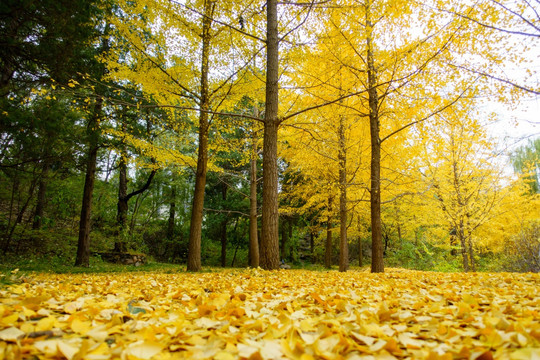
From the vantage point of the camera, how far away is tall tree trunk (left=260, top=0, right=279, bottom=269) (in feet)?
16.1

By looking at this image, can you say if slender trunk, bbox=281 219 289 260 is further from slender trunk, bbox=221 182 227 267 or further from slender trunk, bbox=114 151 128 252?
slender trunk, bbox=114 151 128 252

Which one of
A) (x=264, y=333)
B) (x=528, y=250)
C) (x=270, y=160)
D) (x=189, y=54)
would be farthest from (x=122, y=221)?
(x=528, y=250)

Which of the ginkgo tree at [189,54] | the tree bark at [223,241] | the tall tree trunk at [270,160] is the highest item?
the ginkgo tree at [189,54]

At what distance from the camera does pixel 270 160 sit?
16.4 ft

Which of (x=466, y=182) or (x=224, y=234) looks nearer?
(x=466, y=182)

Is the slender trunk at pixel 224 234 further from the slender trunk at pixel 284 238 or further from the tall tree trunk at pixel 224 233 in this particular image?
the slender trunk at pixel 284 238

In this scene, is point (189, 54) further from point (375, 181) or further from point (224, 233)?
point (224, 233)

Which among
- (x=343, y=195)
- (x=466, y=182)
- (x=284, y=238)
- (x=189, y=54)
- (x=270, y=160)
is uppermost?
(x=189, y=54)

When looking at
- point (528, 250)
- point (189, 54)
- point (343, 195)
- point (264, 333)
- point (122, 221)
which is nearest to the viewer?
point (264, 333)

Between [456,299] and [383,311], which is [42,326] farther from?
[456,299]

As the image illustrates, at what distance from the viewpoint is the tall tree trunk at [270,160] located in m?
4.92

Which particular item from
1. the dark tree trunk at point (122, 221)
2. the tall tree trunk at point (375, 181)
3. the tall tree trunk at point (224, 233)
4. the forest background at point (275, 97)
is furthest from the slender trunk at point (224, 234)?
the tall tree trunk at point (375, 181)

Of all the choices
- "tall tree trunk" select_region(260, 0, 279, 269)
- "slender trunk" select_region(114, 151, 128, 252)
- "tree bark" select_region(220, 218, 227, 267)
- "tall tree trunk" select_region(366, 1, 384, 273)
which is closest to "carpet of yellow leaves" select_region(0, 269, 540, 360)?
"tall tree trunk" select_region(260, 0, 279, 269)

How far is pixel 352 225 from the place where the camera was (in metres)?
12.6
